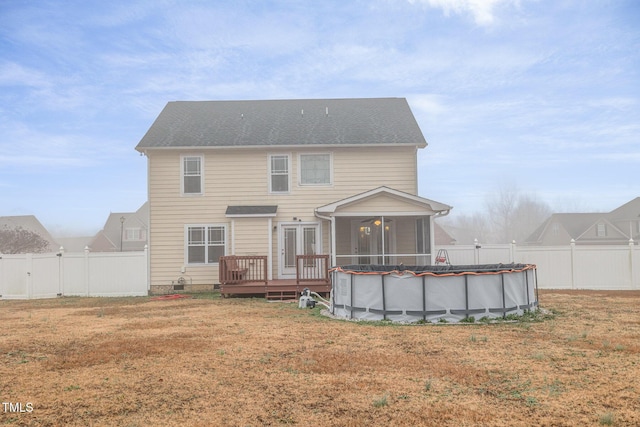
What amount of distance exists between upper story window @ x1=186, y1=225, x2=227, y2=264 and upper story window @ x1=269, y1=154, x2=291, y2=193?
2.57 metres

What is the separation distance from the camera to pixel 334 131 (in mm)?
20016

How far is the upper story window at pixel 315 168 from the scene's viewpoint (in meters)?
19.4

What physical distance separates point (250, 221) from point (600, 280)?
14114 mm

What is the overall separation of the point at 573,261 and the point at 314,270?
10.6 metres

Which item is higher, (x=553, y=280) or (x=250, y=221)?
(x=250, y=221)

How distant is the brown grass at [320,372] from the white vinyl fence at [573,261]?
7.75 metres

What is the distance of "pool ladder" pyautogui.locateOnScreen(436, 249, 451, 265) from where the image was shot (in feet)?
62.8

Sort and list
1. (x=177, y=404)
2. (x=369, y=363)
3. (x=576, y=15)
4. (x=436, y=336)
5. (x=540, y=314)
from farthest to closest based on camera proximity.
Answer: (x=576, y=15)
(x=540, y=314)
(x=436, y=336)
(x=369, y=363)
(x=177, y=404)

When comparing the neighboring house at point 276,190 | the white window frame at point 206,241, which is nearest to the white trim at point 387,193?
the neighboring house at point 276,190

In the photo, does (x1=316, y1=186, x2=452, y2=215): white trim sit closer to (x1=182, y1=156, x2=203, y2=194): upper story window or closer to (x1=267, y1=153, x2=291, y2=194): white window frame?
(x1=267, y1=153, x2=291, y2=194): white window frame

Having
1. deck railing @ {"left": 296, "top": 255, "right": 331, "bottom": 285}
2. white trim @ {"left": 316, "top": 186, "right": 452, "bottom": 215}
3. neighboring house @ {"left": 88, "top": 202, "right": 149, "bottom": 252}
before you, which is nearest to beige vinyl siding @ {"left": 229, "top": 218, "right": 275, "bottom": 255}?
deck railing @ {"left": 296, "top": 255, "right": 331, "bottom": 285}

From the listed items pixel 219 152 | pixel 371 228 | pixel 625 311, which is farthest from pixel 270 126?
pixel 625 311

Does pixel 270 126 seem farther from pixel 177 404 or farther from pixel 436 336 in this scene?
pixel 177 404

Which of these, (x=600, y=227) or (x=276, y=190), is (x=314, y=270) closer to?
(x=276, y=190)
